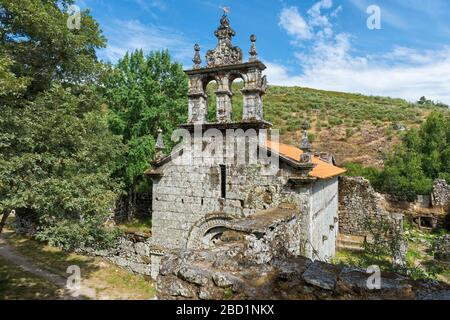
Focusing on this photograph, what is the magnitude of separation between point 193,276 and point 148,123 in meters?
15.3

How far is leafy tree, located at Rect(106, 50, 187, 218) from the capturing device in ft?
58.5

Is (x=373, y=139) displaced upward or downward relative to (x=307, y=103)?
downward

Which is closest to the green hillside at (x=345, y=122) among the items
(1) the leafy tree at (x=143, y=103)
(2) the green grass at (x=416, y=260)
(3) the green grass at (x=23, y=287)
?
(1) the leafy tree at (x=143, y=103)

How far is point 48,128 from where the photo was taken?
27.5 feet

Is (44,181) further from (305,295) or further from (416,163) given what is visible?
(416,163)

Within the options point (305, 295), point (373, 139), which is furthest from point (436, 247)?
point (373, 139)

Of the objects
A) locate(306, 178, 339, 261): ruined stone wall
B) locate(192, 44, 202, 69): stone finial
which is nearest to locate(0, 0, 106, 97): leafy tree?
locate(192, 44, 202, 69): stone finial

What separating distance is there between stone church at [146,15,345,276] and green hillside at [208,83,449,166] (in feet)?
43.2

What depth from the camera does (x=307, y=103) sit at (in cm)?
5084

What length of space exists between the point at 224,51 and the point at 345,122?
3516cm

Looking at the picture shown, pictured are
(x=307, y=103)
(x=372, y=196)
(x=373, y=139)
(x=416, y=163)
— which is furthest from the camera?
(x=307, y=103)

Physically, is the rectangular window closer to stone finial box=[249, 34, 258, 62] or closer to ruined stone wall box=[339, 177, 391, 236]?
stone finial box=[249, 34, 258, 62]

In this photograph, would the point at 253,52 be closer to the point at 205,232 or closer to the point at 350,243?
the point at 205,232
